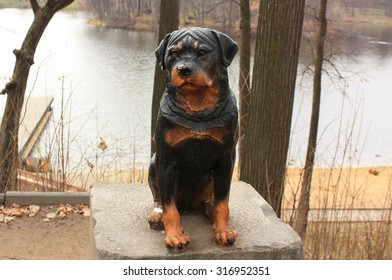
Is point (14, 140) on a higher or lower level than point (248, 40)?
lower

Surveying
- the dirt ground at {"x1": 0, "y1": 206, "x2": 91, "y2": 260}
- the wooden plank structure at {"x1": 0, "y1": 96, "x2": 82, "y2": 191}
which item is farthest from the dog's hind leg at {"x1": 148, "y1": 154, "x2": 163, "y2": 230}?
the wooden plank structure at {"x1": 0, "y1": 96, "x2": 82, "y2": 191}

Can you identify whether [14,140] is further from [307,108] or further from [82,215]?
[307,108]

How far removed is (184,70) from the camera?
224cm

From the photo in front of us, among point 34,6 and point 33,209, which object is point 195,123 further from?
point 34,6

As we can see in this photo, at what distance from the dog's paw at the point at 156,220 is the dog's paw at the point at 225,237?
317mm

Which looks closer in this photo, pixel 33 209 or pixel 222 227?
pixel 222 227

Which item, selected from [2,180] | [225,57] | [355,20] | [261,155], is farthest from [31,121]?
[355,20]

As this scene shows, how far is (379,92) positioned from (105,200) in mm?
9819

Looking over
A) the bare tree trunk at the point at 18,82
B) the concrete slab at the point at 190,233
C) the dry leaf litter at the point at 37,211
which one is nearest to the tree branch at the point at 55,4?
the bare tree trunk at the point at 18,82

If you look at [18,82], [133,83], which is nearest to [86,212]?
[18,82]

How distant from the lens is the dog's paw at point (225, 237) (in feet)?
8.32

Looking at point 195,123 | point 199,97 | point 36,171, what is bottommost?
point 36,171

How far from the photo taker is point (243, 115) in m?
7.25

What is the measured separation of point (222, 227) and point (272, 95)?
5.63 feet
